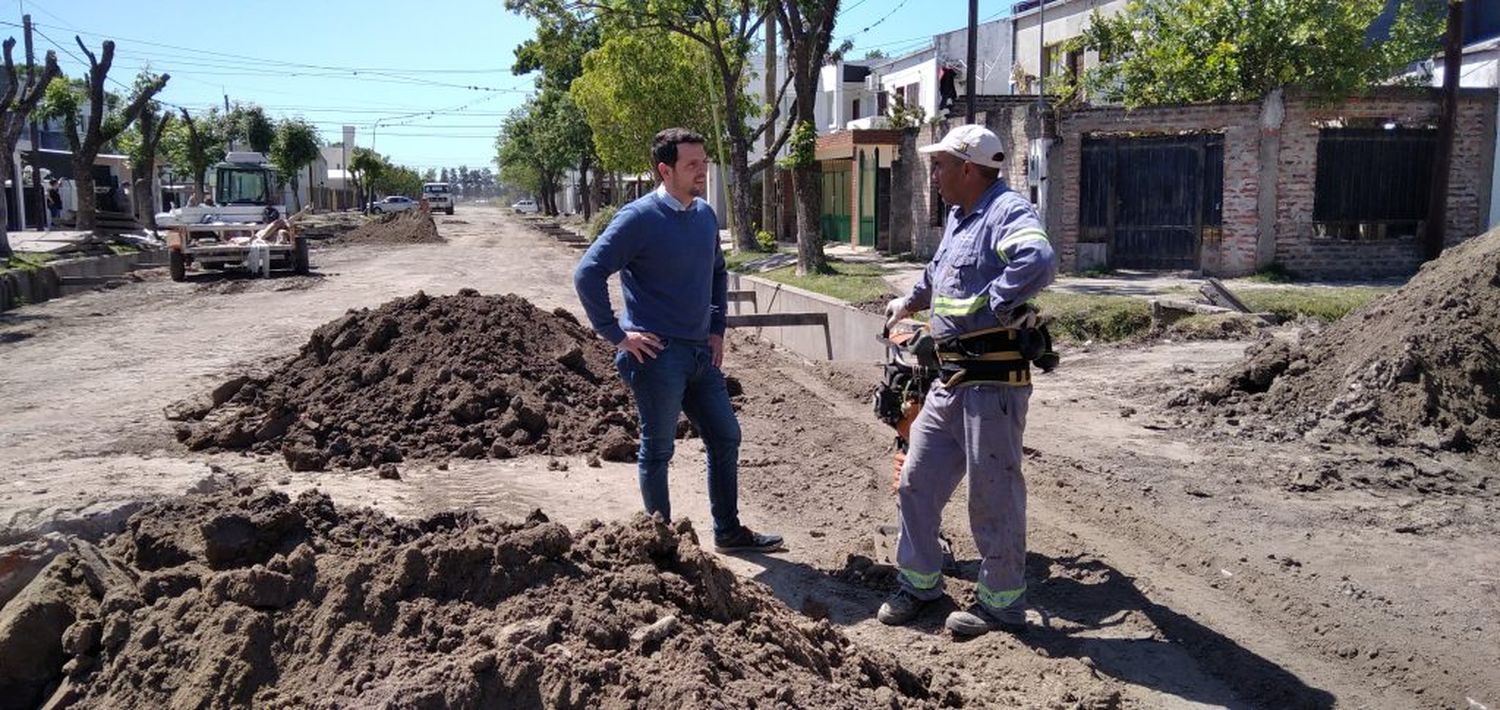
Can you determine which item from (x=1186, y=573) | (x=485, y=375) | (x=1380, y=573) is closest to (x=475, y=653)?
(x=1186, y=573)

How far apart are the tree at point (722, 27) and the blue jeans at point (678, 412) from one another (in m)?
18.7

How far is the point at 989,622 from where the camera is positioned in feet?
15.1

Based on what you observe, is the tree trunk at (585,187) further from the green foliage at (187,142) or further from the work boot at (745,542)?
the work boot at (745,542)

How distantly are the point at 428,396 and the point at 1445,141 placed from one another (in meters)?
16.3

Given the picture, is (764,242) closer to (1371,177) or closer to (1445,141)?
(1371,177)

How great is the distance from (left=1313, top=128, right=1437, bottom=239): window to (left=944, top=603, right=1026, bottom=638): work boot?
16.0 meters

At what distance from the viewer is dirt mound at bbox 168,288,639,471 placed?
7898 millimetres

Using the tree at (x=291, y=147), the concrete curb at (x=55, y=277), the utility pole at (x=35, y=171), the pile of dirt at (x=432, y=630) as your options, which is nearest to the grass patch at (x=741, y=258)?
the concrete curb at (x=55, y=277)

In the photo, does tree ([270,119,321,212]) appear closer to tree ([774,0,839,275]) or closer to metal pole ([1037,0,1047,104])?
metal pole ([1037,0,1047,104])

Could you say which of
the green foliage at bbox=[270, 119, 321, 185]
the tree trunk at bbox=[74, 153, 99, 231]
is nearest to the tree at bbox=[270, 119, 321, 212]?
the green foliage at bbox=[270, 119, 321, 185]

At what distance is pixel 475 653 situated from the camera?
11.1 ft

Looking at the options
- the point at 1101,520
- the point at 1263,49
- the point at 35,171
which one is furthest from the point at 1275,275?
the point at 35,171

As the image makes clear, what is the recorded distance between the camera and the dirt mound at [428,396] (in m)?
7.90

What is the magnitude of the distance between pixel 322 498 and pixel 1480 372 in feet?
23.3
